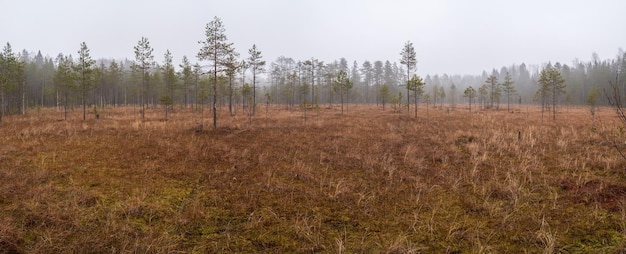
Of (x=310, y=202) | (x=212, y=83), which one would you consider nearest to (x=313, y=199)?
(x=310, y=202)

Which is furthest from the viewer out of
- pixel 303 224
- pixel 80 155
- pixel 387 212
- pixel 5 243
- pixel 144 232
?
pixel 80 155

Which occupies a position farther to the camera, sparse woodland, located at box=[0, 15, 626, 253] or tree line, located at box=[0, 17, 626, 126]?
tree line, located at box=[0, 17, 626, 126]

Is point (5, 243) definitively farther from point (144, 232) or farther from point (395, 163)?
point (395, 163)

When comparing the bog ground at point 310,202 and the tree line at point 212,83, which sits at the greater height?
the tree line at point 212,83

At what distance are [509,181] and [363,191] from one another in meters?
3.81

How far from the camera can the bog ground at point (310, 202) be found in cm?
429

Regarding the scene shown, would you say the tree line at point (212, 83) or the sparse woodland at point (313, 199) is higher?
the tree line at point (212, 83)

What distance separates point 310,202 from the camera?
6.07 metres

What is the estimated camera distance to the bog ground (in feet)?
14.1

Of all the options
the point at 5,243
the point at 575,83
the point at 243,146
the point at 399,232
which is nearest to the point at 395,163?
the point at 399,232

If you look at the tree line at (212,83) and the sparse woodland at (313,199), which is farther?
the tree line at (212,83)

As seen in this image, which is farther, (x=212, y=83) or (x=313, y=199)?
(x=212, y=83)

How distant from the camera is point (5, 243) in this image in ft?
13.1

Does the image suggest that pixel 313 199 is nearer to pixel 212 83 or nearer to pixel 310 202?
pixel 310 202
